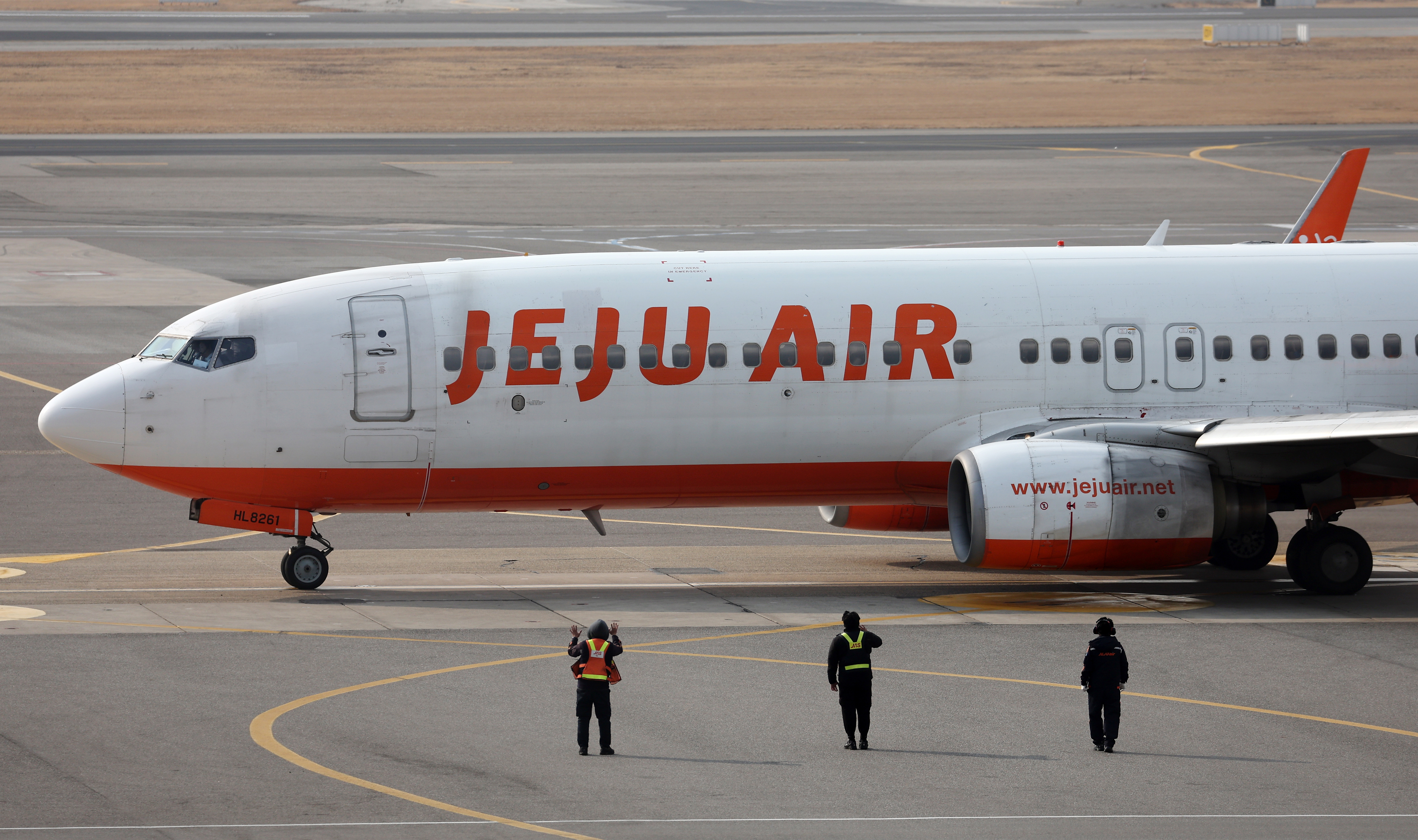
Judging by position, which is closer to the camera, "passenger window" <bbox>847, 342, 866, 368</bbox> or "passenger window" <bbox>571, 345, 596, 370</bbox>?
"passenger window" <bbox>571, 345, 596, 370</bbox>

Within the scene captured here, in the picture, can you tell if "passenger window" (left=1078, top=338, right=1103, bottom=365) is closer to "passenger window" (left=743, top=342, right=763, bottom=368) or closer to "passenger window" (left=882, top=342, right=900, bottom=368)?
"passenger window" (left=882, top=342, right=900, bottom=368)

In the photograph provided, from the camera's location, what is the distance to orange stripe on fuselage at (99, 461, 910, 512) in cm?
2736

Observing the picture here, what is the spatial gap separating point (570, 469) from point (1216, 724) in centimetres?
1124

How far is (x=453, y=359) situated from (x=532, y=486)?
7.76 ft

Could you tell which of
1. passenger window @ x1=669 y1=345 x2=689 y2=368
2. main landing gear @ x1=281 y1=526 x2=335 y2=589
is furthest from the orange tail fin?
main landing gear @ x1=281 y1=526 x2=335 y2=589

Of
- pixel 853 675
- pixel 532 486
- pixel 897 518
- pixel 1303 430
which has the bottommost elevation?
pixel 853 675

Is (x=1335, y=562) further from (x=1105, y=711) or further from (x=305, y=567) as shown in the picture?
(x=305, y=567)

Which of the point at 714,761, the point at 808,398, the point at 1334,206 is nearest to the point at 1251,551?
the point at 808,398

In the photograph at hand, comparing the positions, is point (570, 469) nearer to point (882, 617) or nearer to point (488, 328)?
point (488, 328)

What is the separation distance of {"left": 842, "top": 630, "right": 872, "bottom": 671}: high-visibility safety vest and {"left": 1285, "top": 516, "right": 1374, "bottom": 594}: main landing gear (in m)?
10.9

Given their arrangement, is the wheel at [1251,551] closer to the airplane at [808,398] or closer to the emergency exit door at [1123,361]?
the airplane at [808,398]

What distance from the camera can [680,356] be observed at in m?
27.6

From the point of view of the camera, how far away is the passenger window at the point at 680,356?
27562 millimetres

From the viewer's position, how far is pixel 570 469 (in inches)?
1091
